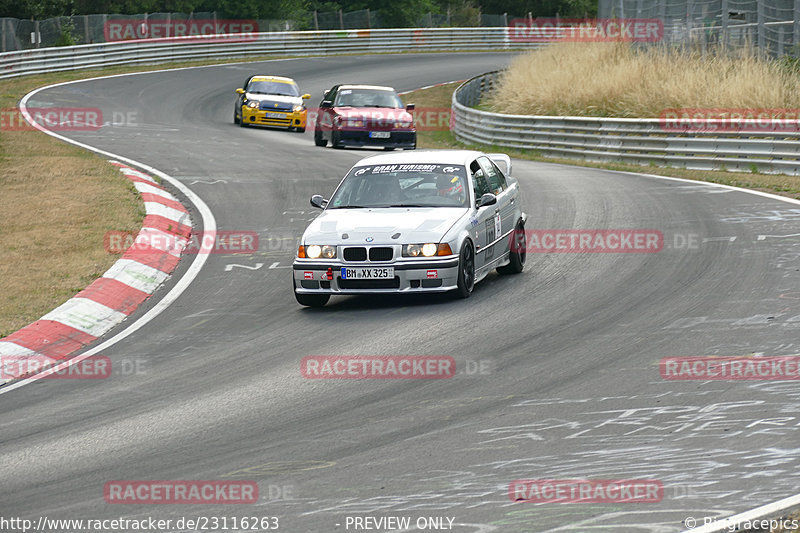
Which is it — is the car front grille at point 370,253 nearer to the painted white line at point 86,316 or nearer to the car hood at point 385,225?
the car hood at point 385,225

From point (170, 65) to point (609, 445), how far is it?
44.4m

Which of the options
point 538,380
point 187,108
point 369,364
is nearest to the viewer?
point 538,380

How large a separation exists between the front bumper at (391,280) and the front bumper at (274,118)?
21.8 meters

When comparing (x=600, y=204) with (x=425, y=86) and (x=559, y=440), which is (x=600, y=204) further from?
(x=425, y=86)

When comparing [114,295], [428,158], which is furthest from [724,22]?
[114,295]

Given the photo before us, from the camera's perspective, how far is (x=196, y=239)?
51.1 ft

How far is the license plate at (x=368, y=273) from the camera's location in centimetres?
1110

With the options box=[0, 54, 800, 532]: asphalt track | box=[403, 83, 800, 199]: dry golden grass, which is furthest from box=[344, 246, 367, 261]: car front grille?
box=[403, 83, 800, 199]: dry golden grass

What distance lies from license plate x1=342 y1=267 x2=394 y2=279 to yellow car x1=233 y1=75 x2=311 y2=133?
854 inches

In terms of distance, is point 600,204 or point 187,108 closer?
point 600,204

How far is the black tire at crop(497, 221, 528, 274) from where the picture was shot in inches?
502

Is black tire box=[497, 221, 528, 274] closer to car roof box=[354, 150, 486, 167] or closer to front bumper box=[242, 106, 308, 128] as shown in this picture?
car roof box=[354, 150, 486, 167]

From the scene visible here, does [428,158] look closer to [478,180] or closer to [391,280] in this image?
[478,180]

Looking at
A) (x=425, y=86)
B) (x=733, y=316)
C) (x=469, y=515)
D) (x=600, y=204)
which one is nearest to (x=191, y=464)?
(x=469, y=515)
